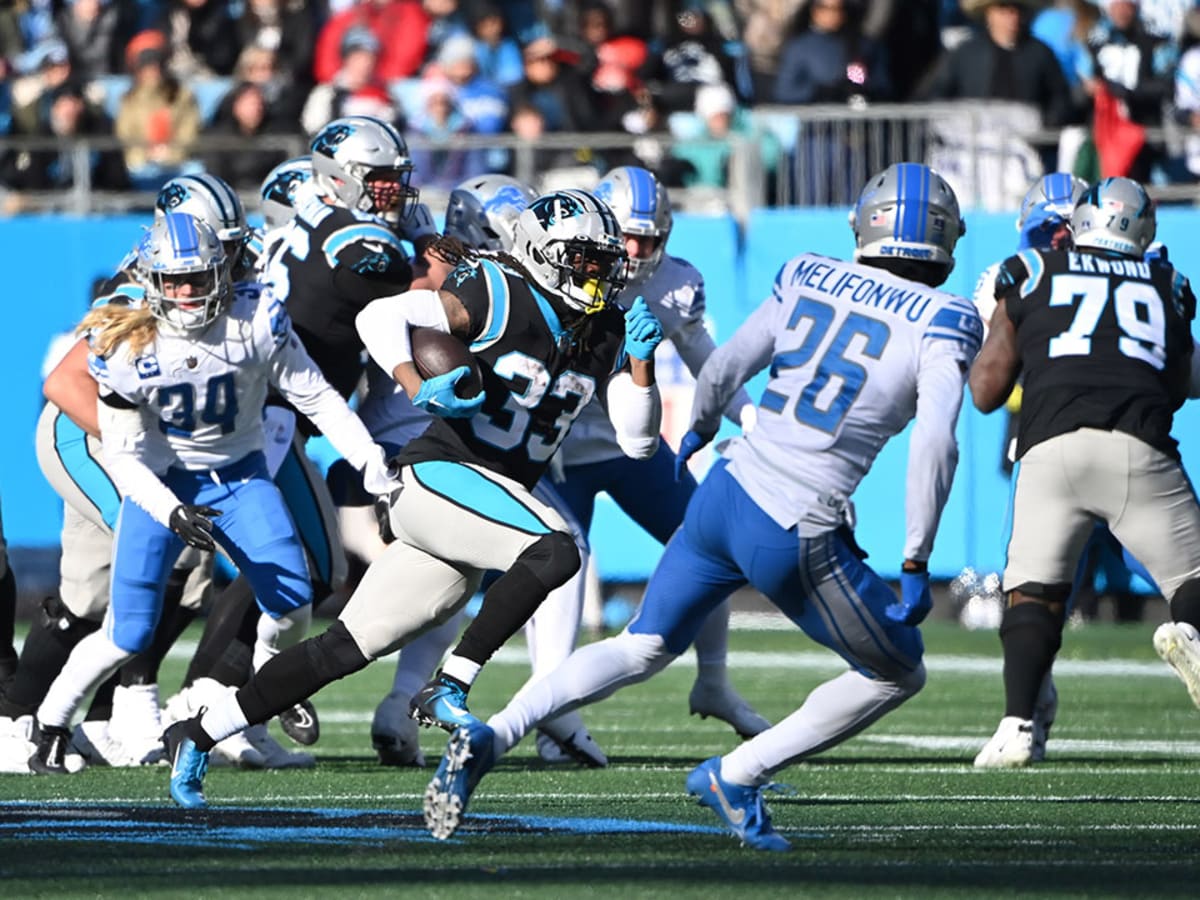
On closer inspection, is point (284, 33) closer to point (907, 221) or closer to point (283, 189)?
point (283, 189)

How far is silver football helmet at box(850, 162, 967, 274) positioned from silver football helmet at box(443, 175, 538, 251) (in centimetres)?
249

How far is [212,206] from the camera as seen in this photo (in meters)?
7.32

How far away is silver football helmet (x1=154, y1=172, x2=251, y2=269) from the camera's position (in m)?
7.24

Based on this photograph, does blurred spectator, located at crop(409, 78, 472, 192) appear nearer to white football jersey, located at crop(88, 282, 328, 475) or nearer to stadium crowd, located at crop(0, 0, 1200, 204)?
stadium crowd, located at crop(0, 0, 1200, 204)

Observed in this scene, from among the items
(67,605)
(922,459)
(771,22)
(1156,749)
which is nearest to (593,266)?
(922,459)

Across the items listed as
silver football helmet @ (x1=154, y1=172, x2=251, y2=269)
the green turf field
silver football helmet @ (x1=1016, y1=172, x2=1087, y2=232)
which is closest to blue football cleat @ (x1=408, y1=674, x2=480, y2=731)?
the green turf field

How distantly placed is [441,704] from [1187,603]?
97.7 inches

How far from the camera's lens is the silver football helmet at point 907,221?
5598 millimetres

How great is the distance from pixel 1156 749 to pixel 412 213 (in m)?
3.14

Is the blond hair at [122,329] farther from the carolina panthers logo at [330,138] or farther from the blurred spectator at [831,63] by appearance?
the blurred spectator at [831,63]

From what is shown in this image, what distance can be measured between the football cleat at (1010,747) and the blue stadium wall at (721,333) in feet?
19.7

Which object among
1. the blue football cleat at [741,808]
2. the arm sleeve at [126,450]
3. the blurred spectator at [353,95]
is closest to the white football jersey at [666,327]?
the arm sleeve at [126,450]

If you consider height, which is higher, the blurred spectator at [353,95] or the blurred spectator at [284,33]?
the blurred spectator at [284,33]

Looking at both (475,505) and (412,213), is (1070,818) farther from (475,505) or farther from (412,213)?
(412,213)
